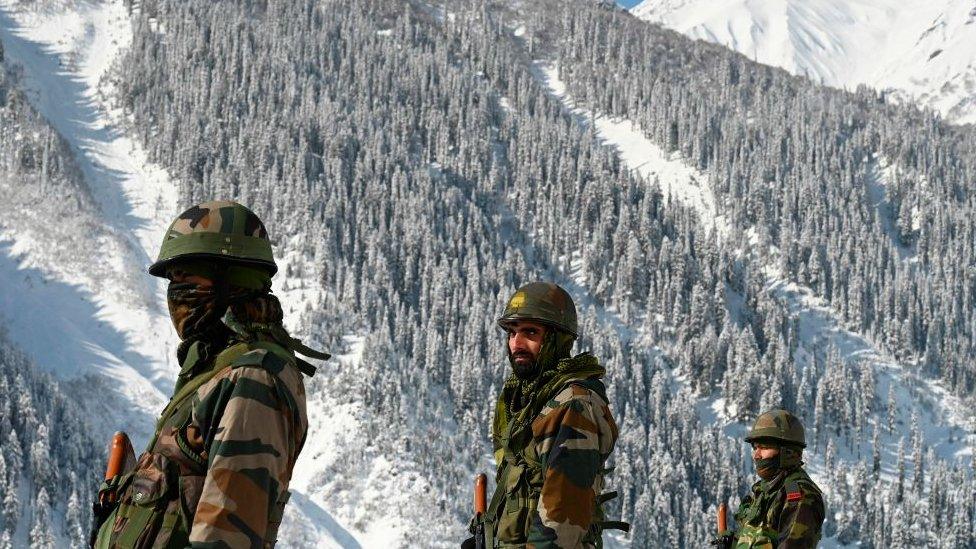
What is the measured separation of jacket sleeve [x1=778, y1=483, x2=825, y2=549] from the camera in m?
10.2

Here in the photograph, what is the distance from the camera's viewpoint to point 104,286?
370ft

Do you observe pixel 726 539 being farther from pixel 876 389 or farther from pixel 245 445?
pixel 876 389

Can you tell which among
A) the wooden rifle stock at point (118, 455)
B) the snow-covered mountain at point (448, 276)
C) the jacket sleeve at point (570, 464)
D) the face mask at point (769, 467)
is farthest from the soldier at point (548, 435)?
the snow-covered mountain at point (448, 276)

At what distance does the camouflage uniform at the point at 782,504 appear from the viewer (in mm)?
10281

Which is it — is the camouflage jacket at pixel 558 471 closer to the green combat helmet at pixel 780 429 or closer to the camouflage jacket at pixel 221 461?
the camouflage jacket at pixel 221 461

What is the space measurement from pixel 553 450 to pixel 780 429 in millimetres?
5276

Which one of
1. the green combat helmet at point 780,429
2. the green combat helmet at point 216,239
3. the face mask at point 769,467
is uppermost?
the green combat helmet at point 216,239

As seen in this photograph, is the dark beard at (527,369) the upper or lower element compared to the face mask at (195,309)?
lower

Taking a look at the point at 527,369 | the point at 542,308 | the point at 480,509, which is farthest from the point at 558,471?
the point at 480,509

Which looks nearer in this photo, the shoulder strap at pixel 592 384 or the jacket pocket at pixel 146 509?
the jacket pocket at pixel 146 509

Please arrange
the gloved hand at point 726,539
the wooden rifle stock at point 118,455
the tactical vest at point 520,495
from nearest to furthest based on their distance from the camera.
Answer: the wooden rifle stock at point 118,455 < the tactical vest at point 520,495 < the gloved hand at point 726,539

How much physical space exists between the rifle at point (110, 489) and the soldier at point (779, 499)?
7.47m

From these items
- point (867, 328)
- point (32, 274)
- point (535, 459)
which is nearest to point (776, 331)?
point (867, 328)

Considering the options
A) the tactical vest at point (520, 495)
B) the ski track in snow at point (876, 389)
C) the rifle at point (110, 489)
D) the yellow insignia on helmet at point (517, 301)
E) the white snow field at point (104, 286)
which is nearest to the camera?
the rifle at point (110, 489)
